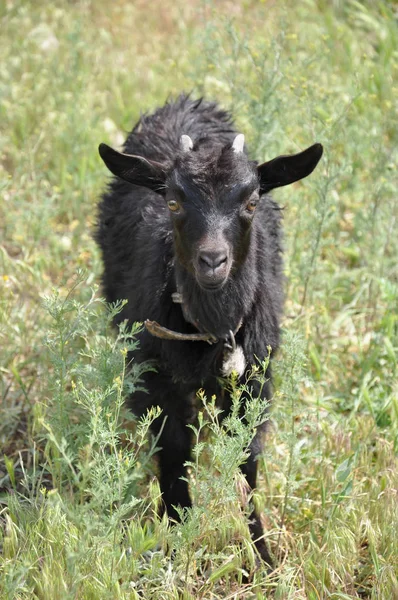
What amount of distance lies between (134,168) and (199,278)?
0.78 m

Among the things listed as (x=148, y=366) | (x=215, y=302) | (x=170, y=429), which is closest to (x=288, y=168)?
(x=215, y=302)

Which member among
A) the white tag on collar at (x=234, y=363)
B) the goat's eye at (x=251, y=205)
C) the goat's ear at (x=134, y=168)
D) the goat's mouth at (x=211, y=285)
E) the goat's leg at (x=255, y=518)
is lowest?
the goat's leg at (x=255, y=518)

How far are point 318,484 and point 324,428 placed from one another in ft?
1.38

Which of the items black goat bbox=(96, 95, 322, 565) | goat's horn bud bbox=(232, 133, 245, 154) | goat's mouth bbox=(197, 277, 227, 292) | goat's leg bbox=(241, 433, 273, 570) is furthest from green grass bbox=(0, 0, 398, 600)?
goat's horn bud bbox=(232, 133, 245, 154)

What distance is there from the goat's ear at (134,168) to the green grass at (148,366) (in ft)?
1.94

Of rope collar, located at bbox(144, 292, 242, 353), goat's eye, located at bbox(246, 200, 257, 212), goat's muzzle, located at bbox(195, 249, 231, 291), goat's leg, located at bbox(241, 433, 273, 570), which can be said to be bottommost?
goat's leg, located at bbox(241, 433, 273, 570)

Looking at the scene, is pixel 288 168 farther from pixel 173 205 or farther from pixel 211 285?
pixel 211 285

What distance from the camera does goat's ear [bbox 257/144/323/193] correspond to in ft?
13.4

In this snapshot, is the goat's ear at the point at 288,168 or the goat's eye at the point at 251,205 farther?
the goat's ear at the point at 288,168

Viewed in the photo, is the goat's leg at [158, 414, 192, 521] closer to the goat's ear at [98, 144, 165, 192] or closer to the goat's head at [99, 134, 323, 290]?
the goat's head at [99, 134, 323, 290]

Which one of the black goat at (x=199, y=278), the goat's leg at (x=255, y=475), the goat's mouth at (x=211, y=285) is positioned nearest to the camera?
the goat's mouth at (x=211, y=285)

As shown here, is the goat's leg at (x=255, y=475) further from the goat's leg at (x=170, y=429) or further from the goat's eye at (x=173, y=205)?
the goat's eye at (x=173, y=205)

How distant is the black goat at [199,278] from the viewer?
3873 mm

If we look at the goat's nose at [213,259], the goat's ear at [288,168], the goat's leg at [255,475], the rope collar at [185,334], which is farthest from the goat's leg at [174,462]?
the goat's ear at [288,168]
